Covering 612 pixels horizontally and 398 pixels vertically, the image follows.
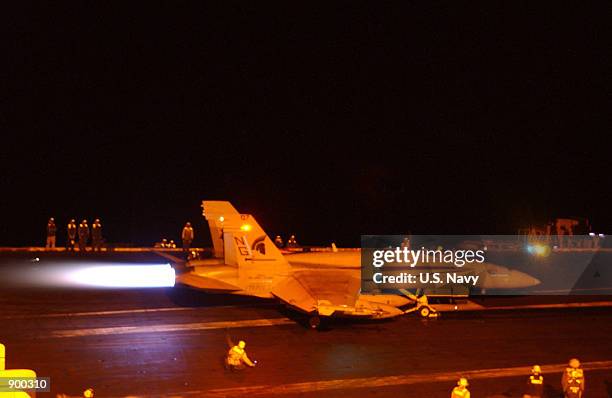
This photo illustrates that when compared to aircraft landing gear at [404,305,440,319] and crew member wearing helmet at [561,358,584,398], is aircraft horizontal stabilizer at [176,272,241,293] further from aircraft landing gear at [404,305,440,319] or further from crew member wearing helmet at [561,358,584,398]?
crew member wearing helmet at [561,358,584,398]

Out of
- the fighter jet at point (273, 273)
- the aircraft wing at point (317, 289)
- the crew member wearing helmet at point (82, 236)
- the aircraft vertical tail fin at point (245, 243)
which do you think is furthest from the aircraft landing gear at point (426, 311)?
the crew member wearing helmet at point (82, 236)

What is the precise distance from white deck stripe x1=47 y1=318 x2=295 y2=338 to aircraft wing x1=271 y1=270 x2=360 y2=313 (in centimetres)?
91

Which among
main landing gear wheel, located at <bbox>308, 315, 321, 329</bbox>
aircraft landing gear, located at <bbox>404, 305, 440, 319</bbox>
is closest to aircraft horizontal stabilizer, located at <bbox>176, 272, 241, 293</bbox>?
main landing gear wheel, located at <bbox>308, 315, 321, 329</bbox>

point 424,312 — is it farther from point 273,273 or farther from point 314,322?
point 273,273

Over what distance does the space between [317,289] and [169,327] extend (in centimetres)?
457

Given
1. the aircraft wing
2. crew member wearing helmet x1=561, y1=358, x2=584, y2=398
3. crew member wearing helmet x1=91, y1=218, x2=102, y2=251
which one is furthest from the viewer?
crew member wearing helmet x1=91, y1=218, x2=102, y2=251

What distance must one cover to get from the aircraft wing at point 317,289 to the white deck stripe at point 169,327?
2.98 feet

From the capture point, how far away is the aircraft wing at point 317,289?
1817 centimetres

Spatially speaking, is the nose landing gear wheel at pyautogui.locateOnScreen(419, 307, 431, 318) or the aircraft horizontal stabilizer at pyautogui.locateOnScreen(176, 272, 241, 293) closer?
the aircraft horizontal stabilizer at pyautogui.locateOnScreen(176, 272, 241, 293)

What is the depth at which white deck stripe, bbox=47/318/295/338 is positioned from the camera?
56.4ft

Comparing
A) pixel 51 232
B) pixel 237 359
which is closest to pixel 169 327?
pixel 237 359

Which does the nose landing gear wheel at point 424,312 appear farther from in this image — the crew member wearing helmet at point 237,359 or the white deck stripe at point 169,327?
the crew member wearing helmet at point 237,359

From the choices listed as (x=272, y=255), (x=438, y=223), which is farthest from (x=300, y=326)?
(x=438, y=223)

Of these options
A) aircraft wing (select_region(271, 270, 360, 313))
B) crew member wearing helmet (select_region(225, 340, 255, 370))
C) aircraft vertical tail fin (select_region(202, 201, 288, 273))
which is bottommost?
crew member wearing helmet (select_region(225, 340, 255, 370))
